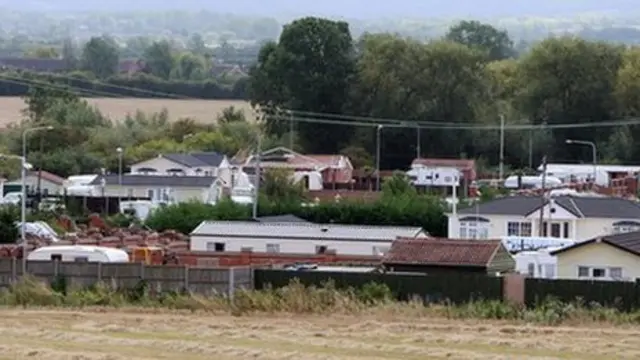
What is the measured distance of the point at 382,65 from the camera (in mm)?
95688

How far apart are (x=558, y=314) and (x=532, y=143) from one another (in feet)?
206

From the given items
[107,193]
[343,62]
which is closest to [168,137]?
[343,62]

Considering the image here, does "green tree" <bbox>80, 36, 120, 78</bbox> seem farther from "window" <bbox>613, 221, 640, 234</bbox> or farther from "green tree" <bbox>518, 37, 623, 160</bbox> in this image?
"window" <bbox>613, 221, 640, 234</bbox>

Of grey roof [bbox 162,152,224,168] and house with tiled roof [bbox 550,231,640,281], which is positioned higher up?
grey roof [bbox 162,152,224,168]

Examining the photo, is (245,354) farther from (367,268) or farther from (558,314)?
(367,268)

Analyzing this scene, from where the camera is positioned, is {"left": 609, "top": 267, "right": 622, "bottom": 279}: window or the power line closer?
{"left": 609, "top": 267, "right": 622, "bottom": 279}: window

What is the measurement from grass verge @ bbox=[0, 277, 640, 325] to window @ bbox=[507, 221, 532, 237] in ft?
67.6

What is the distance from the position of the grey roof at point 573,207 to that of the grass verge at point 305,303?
20.7 metres

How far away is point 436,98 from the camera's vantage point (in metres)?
95.2

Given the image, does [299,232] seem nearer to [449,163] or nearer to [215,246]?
[215,246]

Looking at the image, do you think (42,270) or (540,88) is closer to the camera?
(42,270)

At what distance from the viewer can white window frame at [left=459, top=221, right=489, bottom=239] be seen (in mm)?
56781

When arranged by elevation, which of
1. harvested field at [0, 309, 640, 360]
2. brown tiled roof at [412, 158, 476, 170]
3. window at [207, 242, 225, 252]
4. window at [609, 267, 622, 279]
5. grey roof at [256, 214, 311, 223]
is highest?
brown tiled roof at [412, 158, 476, 170]

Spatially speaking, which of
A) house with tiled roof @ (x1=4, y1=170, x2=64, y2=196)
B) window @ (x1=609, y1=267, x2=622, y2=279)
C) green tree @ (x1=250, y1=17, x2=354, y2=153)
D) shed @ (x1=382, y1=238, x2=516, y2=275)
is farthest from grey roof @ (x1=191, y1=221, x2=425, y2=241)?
green tree @ (x1=250, y1=17, x2=354, y2=153)
